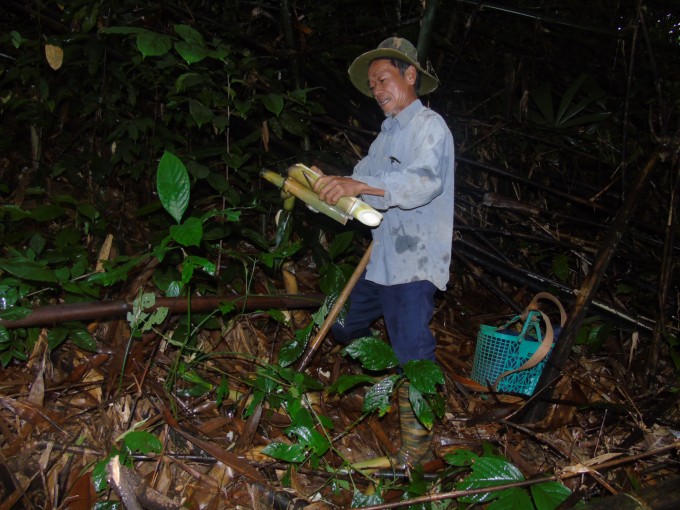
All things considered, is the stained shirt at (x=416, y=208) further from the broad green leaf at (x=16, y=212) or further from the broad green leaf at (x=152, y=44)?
the broad green leaf at (x=16, y=212)

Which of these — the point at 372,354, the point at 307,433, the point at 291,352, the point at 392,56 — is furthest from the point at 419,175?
the point at 307,433

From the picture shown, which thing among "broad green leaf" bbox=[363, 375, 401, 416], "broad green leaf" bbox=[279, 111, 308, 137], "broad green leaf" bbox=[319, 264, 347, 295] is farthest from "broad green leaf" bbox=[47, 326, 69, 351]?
"broad green leaf" bbox=[279, 111, 308, 137]

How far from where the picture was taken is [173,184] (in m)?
2.05

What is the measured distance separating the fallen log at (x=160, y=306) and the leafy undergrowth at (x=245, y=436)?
0.15 m

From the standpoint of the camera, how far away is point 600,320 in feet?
11.8

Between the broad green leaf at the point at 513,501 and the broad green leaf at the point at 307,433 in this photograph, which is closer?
the broad green leaf at the point at 513,501

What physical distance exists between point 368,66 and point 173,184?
1.29 m

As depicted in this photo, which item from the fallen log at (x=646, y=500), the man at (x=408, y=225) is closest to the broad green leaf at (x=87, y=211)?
the man at (x=408, y=225)

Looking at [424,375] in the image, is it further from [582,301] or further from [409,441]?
[582,301]

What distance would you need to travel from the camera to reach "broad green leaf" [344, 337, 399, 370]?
2.32 meters

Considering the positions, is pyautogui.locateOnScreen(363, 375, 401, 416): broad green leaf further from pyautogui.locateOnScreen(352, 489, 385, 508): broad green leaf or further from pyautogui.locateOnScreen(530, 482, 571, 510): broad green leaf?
pyautogui.locateOnScreen(530, 482, 571, 510): broad green leaf

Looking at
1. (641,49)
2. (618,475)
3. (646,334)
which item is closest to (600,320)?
(646,334)

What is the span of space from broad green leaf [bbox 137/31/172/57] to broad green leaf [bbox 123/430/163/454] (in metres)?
1.53

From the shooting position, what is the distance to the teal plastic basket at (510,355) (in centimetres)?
314
